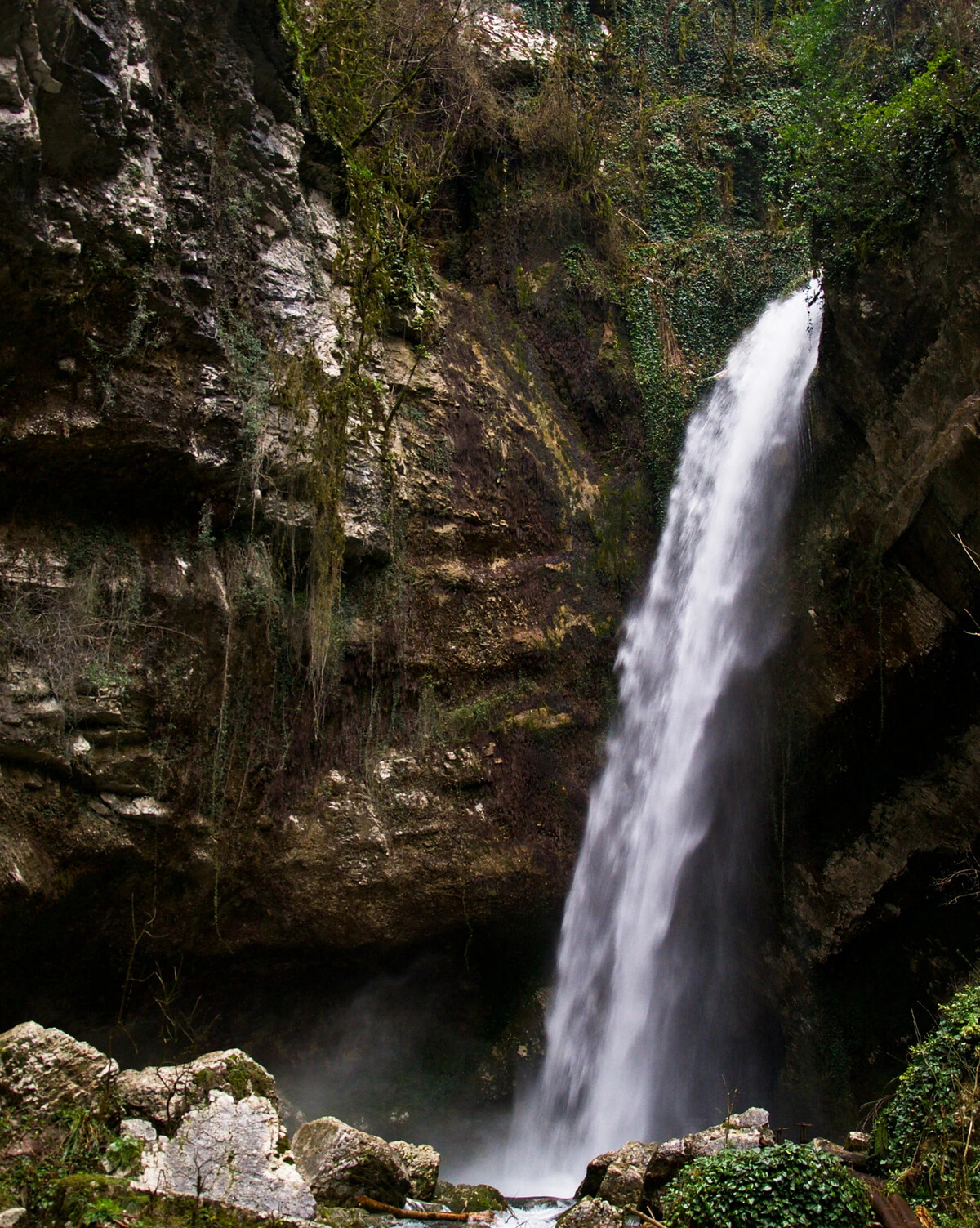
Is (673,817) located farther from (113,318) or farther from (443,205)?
(443,205)

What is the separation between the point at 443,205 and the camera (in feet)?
35.8

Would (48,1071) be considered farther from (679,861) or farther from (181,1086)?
(679,861)

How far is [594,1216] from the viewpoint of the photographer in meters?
5.27

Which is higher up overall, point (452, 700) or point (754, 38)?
point (754, 38)

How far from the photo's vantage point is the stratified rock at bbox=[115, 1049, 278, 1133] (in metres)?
5.00

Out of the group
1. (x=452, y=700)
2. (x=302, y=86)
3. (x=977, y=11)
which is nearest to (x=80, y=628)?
(x=452, y=700)

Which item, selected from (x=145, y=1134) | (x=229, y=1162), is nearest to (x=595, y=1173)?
(x=229, y=1162)

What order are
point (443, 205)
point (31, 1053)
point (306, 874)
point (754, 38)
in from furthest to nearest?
point (754, 38), point (443, 205), point (306, 874), point (31, 1053)

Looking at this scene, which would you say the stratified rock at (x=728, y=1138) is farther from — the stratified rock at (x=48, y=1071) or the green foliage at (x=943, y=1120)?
the stratified rock at (x=48, y=1071)

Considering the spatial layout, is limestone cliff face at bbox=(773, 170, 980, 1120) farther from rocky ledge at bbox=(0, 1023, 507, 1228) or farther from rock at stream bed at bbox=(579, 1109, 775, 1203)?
rocky ledge at bbox=(0, 1023, 507, 1228)

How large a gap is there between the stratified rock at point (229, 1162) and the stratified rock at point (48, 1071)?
0.32 m

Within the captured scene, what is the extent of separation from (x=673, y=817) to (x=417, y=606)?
11.5 ft

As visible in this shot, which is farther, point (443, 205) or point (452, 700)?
point (443, 205)

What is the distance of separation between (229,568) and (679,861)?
5378 mm
